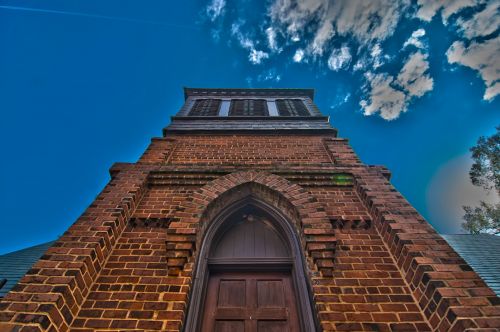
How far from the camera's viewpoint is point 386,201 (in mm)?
3398

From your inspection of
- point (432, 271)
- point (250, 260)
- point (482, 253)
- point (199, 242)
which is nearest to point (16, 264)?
point (199, 242)

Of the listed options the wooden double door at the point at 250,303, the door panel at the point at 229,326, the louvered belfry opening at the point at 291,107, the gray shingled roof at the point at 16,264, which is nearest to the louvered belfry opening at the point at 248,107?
the louvered belfry opening at the point at 291,107

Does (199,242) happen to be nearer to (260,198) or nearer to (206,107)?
(260,198)

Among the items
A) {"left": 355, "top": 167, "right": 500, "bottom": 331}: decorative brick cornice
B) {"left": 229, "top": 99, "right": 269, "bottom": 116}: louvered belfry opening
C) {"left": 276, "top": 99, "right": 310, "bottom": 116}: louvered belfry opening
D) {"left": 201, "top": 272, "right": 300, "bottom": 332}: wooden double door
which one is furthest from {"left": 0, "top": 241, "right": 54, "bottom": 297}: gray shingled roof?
{"left": 276, "top": 99, "right": 310, "bottom": 116}: louvered belfry opening

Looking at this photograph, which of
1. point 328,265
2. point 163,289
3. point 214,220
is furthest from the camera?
point 214,220

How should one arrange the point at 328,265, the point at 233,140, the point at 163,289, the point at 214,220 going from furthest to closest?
the point at 233,140, the point at 214,220, the point at 328,265, the point at 163,289

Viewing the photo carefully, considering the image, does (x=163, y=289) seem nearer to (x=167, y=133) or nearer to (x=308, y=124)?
(x=167, y=133)

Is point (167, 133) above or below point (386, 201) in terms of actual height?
above

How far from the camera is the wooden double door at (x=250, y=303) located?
8.57 ft

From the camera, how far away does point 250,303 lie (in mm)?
2807

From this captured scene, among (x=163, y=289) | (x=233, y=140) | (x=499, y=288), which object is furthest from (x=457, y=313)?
(x=233, y=140)

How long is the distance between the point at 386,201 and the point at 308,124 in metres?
3.25

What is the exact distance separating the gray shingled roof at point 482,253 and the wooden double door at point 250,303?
402 cm

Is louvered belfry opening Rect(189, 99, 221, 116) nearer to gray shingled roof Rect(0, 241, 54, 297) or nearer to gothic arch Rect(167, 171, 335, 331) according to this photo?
gothic arch Rect(167, 171, 335, 331)
